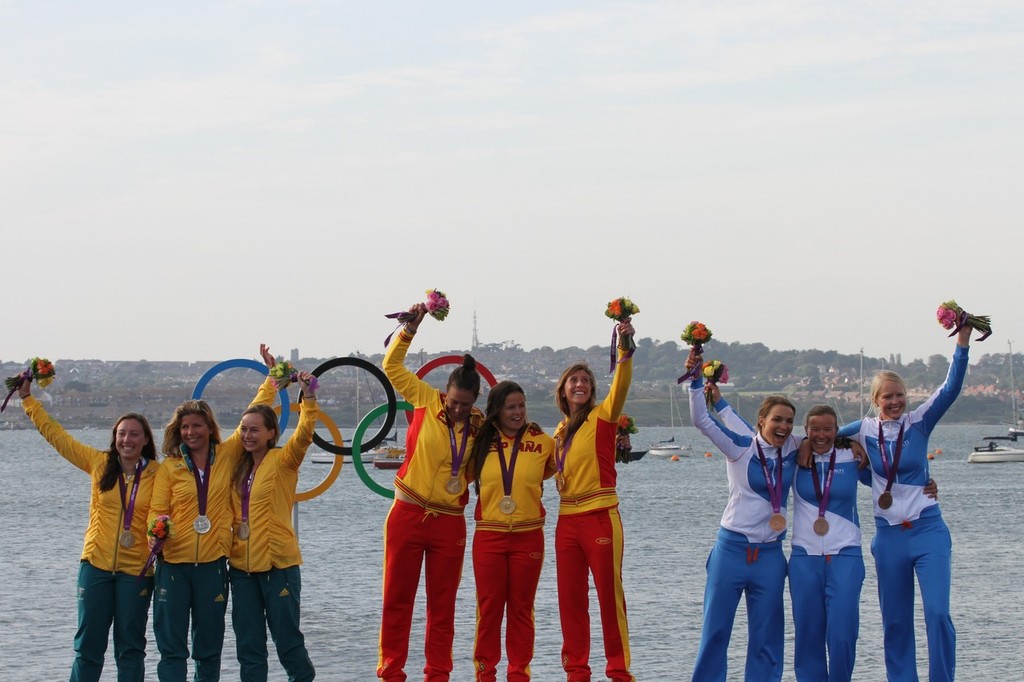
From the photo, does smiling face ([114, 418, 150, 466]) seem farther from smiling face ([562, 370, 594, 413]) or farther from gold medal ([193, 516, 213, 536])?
smiling face ([562, 370, 594, 413])

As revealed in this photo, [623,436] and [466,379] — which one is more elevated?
[466,379]

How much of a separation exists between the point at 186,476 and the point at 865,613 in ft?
53.0

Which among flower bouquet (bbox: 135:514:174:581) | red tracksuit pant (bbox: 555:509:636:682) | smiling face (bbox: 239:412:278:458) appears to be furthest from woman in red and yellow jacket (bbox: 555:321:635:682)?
flower bouquet (bbox: 135:514:174:581)

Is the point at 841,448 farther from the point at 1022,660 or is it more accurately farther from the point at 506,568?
the point at 1022,660

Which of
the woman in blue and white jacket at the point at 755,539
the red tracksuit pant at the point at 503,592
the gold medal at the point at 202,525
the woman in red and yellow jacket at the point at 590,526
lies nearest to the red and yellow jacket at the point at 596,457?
the woman in red and yellow jacket at the point at 590,526

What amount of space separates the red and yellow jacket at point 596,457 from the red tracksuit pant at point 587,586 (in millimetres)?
94

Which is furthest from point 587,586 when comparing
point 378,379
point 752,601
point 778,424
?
point 378,379

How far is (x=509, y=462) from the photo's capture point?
9.51m

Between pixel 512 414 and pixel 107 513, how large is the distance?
9.20ft

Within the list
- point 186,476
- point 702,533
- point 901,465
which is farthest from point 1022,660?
point 702,533

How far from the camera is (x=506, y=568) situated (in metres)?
9.46

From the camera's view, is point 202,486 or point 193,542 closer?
point 193,542

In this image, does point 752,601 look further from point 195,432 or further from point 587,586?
point 195,432

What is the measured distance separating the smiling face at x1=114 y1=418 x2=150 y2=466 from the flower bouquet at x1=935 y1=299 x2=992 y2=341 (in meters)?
5.45
